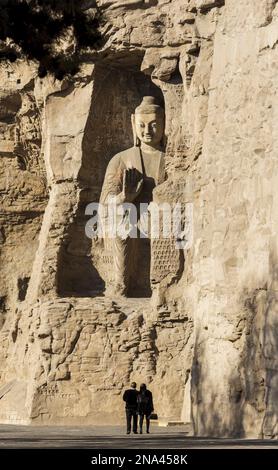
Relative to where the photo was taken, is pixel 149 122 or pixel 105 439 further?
pixel 149 122

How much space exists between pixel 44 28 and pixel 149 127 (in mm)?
11268

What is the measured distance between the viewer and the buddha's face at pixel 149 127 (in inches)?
1275

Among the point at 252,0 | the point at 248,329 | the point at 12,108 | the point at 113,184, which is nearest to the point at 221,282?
the point at 248,329

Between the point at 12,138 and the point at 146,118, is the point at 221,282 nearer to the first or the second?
the point at 146,118

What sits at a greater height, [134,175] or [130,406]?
[134,175]

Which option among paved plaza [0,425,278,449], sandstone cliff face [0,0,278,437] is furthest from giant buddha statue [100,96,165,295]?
paved plaza [0,425,278,449]

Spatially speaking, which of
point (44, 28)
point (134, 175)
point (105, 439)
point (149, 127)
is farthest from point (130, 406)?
point (44, 28)

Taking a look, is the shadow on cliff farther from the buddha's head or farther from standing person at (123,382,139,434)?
the buddha's head

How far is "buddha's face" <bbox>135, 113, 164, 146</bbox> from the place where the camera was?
32.4 metres

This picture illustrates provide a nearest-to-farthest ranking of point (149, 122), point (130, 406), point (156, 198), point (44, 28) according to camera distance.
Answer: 1. point (44, 28)
2. point (130, 406)
3. point (156, 198)
4. point (149, 122)

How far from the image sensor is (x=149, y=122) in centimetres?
3244

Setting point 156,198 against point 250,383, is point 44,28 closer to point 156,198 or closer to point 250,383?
point 250,383

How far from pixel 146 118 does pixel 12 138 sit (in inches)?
142

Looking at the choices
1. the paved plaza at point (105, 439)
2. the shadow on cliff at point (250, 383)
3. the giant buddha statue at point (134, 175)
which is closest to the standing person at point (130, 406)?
the paved plaza at point (105, 439)
